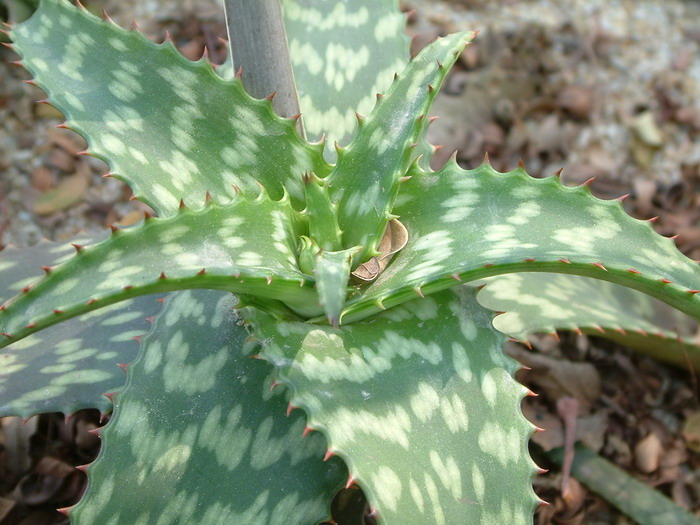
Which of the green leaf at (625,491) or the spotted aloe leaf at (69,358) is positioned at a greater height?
the spotted aloe leaf at (69,358)

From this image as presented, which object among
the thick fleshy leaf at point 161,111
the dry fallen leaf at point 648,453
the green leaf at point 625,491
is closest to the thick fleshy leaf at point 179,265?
the thick fleshy leaf at point 161,111

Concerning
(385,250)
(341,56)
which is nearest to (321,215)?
(385,250)

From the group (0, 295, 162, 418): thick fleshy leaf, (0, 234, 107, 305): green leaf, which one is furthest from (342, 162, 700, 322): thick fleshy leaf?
(0, 234, 107, 305): green leaf

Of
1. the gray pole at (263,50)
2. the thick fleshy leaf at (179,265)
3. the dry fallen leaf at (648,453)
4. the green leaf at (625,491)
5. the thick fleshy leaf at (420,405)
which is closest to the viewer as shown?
the thick fleshy leaf at (179,265)

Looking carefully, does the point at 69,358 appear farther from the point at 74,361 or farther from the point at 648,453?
the point at 648,453

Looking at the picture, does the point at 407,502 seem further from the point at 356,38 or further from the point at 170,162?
the point at 356,38

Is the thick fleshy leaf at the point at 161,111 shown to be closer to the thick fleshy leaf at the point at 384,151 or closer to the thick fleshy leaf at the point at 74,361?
the thick fleshy leaf at the point at 384,151

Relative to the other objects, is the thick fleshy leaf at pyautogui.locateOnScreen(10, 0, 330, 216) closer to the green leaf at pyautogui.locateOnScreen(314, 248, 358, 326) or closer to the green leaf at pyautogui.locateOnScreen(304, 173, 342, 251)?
the green leaf at pyautogui.locateOnScreen(304, 173, 342, 251)

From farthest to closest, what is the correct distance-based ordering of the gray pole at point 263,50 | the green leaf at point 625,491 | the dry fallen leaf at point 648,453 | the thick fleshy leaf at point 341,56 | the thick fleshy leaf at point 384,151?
1. the dry fallen leaf at point 648,453
2. the green leaf at point 625,491
3. the thick fleshy leaf at point 341,56
4. the gray pole at point 263,50
5. the thick fleshy leaf at point 384,151
